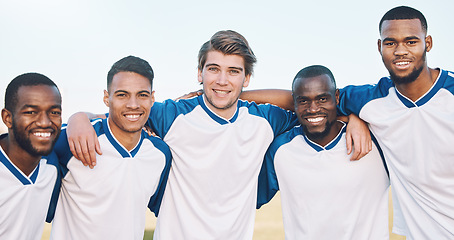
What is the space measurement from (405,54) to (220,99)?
144cm

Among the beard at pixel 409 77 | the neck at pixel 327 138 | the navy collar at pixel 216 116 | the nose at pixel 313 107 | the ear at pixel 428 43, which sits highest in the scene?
the ear at pixel 428 43

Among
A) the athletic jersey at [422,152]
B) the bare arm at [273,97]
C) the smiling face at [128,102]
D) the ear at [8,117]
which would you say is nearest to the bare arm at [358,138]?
the athletic jersey at [422,152]

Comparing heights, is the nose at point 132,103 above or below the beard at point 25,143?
above

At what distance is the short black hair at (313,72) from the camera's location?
3.23m

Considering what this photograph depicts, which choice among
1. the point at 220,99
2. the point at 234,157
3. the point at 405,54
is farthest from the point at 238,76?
the point at 405,54

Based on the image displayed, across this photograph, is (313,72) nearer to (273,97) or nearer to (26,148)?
(273,97)

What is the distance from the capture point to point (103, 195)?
2.78 m

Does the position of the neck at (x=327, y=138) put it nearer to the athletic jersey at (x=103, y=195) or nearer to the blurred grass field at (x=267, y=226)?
the athletic jersey at (x=103, y=195)

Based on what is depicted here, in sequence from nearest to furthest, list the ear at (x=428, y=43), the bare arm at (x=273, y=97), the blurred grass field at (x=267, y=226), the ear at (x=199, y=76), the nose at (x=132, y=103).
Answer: the nose at (x=132, y=103)
the ear at (x=428, y=43)
the ear at (x=199, y=76)
the bare arm at (x=273, y=97)
the blurred grass field at (x=267, y=226)

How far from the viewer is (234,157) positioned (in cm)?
316

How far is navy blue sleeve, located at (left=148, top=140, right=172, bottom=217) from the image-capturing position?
10.2 ft

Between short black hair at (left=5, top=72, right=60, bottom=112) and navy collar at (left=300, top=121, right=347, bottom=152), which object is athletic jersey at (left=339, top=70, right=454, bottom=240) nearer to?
navy collar at (left=300, top=121, right=347, bottom=152)

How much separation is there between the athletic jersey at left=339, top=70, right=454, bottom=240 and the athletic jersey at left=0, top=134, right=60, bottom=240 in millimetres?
2502

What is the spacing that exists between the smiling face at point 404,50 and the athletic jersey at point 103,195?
205 centimetres
